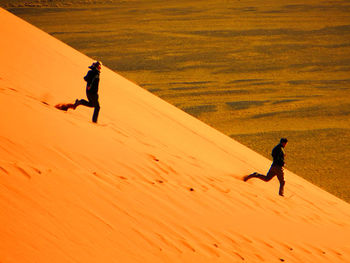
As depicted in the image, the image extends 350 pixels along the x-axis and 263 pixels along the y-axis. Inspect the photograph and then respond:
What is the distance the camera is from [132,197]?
20.4 ft

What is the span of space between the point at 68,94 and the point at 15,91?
1.92 meters

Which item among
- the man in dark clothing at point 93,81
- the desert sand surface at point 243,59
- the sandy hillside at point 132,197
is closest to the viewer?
the sandy hillside at point 132,197

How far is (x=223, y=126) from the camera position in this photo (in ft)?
67.5

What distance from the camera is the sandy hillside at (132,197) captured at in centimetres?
498

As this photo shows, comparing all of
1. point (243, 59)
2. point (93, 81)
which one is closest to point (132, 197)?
point (93, 81)

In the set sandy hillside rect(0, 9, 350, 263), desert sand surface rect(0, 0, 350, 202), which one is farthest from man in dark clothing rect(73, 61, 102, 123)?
desert sand surface rect(0, 0, 350, 202)

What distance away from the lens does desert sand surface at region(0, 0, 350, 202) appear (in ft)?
63.9

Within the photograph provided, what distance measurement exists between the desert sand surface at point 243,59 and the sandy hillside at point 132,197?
18.2ft

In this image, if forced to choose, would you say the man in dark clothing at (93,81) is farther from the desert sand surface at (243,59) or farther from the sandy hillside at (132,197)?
the desert sand surface at (243,59)

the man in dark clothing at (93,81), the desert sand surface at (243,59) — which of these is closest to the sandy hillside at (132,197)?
the man in dark clothing at (93,81)

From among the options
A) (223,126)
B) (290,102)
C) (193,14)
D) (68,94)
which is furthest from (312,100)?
(193,14)

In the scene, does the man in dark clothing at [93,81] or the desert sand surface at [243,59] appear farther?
the desert sand surface at [243,59]

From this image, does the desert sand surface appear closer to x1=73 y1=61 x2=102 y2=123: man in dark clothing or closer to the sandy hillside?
the sandy hillside

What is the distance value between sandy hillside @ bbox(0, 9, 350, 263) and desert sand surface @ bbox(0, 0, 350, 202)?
5.56 meters
